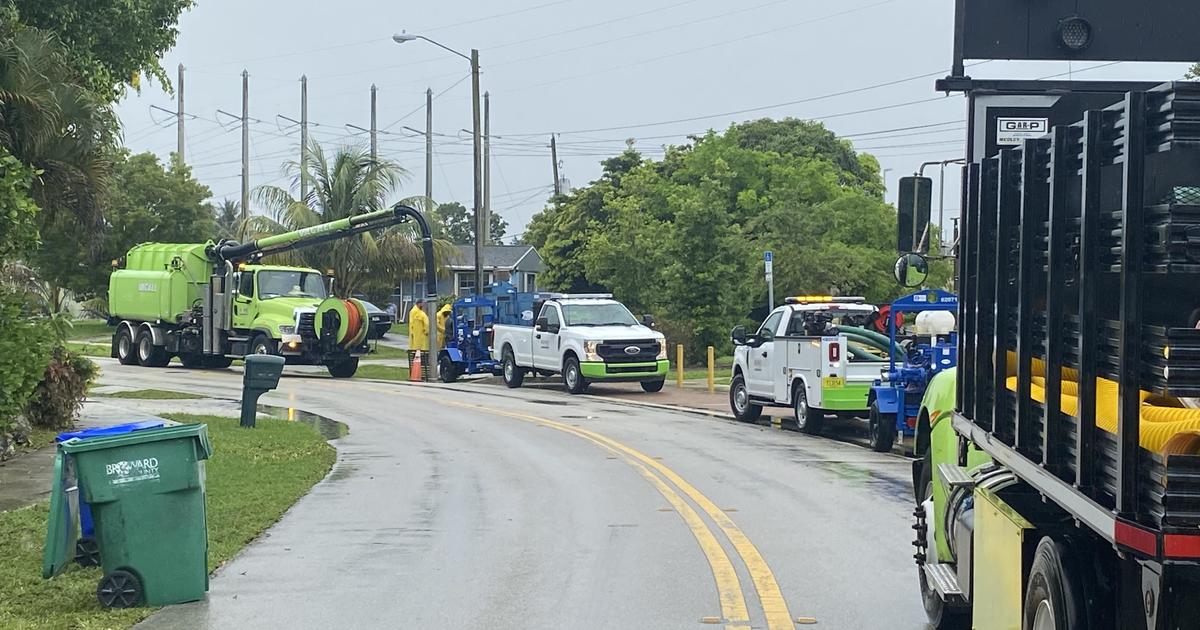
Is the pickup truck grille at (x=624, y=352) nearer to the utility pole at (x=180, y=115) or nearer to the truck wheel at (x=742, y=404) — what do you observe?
the truck wheel at (x=742, y=404)

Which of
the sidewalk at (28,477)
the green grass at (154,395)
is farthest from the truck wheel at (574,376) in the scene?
the sidewalk at (28,477)

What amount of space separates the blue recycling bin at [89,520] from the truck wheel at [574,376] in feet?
65.1

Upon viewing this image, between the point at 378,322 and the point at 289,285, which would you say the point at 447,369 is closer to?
the point at 378,322

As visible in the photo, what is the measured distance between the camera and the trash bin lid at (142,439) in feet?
A: 26.9

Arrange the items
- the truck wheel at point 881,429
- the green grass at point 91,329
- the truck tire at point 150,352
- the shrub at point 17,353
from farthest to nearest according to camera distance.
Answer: the green grass at point 91,329, the truck tire at point 150,352, the truck wheel at point 881,429, the shrub at point 17,353

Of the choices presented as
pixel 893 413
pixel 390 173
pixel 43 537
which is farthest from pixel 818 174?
pixel 43 537

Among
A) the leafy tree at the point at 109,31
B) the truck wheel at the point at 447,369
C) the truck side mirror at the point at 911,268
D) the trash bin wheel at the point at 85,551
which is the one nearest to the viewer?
the truck side mirror at the point at 911,268

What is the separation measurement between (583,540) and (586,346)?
1791 cm

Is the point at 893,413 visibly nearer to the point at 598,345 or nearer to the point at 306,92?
the point at 598,345

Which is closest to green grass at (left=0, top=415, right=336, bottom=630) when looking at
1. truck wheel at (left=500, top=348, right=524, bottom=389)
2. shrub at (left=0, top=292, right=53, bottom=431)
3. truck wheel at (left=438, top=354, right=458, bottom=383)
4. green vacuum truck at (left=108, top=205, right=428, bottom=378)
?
shrub at (left=0, top=292, right=53, bottom=431)

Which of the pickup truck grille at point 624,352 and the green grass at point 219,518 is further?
the pickup truck grille at point 624,352

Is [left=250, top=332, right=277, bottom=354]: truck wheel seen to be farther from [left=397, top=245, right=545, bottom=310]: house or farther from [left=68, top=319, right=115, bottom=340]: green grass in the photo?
[left=397, top=245, right=545, bottom=310]: house

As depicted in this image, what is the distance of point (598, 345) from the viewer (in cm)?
2873

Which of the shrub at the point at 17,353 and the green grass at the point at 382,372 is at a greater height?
the shrub at the point at 17,353
